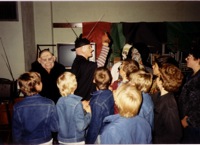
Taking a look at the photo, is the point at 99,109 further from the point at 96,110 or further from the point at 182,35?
the point at 182,35

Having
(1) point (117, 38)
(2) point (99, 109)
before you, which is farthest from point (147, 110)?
(1) point (117, 38)

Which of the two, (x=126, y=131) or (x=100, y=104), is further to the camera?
(x=100, y=104)

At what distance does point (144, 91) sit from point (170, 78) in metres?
0.29

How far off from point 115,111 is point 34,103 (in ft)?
3.03

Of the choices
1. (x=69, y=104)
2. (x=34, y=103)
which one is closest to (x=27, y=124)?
(x=34, y=103)

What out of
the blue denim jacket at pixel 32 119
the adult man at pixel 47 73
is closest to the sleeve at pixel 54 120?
the blue denim jacket at pixel 32 119

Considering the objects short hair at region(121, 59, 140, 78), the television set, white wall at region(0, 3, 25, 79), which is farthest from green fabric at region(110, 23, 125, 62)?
Answer: short hair at region(121, 59, 140, 78)

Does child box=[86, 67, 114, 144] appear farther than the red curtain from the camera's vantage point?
No

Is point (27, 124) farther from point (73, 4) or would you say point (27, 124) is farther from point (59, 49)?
point (73, 4)

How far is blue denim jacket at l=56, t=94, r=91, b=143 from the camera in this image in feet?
6.65

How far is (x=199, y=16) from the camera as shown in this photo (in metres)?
5.55

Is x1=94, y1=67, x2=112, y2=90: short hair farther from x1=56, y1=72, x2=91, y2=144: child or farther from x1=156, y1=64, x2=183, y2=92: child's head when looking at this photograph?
x1=156, y1=64, x2=183, y2=92: child's head

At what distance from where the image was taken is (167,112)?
73.5 inches

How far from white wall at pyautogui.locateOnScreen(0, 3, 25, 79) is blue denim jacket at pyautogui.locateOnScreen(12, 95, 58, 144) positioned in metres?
3.01
